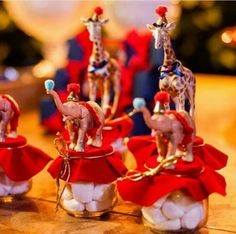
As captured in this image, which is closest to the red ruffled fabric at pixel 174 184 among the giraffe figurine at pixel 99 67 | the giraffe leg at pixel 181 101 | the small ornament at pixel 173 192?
the small ornament at pixel 173 192

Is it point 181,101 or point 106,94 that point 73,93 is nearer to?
point 181,101

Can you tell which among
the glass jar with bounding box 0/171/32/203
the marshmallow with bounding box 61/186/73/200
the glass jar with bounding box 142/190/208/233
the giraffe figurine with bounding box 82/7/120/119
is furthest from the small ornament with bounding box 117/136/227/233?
the giraffe figurine with bounding box 82/7/120/119

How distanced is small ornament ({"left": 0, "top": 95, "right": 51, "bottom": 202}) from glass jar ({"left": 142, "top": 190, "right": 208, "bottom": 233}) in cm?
24

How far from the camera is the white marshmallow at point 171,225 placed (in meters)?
0.85

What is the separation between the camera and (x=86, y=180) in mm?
914

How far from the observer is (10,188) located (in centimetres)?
101

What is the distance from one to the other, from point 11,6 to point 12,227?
3.58ft

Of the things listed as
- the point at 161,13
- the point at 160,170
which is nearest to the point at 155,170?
the point at 160,170

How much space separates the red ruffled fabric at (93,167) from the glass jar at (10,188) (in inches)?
4.1

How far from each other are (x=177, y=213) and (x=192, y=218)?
24mm

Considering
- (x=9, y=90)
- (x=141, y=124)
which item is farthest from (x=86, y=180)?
(x=9, y=90)

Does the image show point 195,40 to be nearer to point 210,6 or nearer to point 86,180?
point 210,6

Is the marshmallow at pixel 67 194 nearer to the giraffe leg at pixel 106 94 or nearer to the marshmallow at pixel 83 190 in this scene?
the marshmallow at pixel 83 190

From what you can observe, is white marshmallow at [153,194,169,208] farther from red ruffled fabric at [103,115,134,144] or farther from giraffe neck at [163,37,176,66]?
red ruffled fabric at [103,115,134,144]
